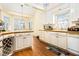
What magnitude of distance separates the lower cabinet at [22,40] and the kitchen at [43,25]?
0.06 ft

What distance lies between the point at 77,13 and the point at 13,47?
3.40ft

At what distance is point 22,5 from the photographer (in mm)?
1188

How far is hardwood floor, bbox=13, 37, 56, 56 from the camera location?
1.21m

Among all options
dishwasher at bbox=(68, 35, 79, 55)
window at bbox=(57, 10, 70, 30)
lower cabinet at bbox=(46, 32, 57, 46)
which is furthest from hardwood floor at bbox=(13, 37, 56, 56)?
window at bbox=(57, 10, 70, 30)

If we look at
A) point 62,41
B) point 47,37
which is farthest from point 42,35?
point 62,41

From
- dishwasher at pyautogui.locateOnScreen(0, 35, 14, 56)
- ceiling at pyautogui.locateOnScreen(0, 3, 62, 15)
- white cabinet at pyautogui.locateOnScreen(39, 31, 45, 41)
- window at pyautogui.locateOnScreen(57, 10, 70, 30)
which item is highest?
ceiling at pyautogui.locateOnScreen(0, 3, 62, 15)

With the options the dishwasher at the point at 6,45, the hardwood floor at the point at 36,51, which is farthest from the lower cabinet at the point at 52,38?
the dishwasher at the point at 6,45

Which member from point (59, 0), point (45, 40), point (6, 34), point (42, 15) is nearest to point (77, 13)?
point (59, 0)

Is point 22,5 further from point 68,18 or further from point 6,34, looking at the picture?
point 68,18

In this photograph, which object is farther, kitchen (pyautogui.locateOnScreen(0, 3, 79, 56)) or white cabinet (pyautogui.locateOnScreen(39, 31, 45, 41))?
white cabinet (pyautogui.locateOnScreen(39, 31, 45, 41))

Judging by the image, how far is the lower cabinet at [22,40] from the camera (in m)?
1.32

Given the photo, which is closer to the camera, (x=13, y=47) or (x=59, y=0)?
(x=59, y=0)

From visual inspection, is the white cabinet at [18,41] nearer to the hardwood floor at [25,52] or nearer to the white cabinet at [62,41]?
the hardwood floor at [25,52]

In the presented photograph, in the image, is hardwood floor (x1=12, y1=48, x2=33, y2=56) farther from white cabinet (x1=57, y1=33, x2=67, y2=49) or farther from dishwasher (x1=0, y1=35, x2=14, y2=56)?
white cabinet (x1=57, y1=33, x2=67, y2=49)
